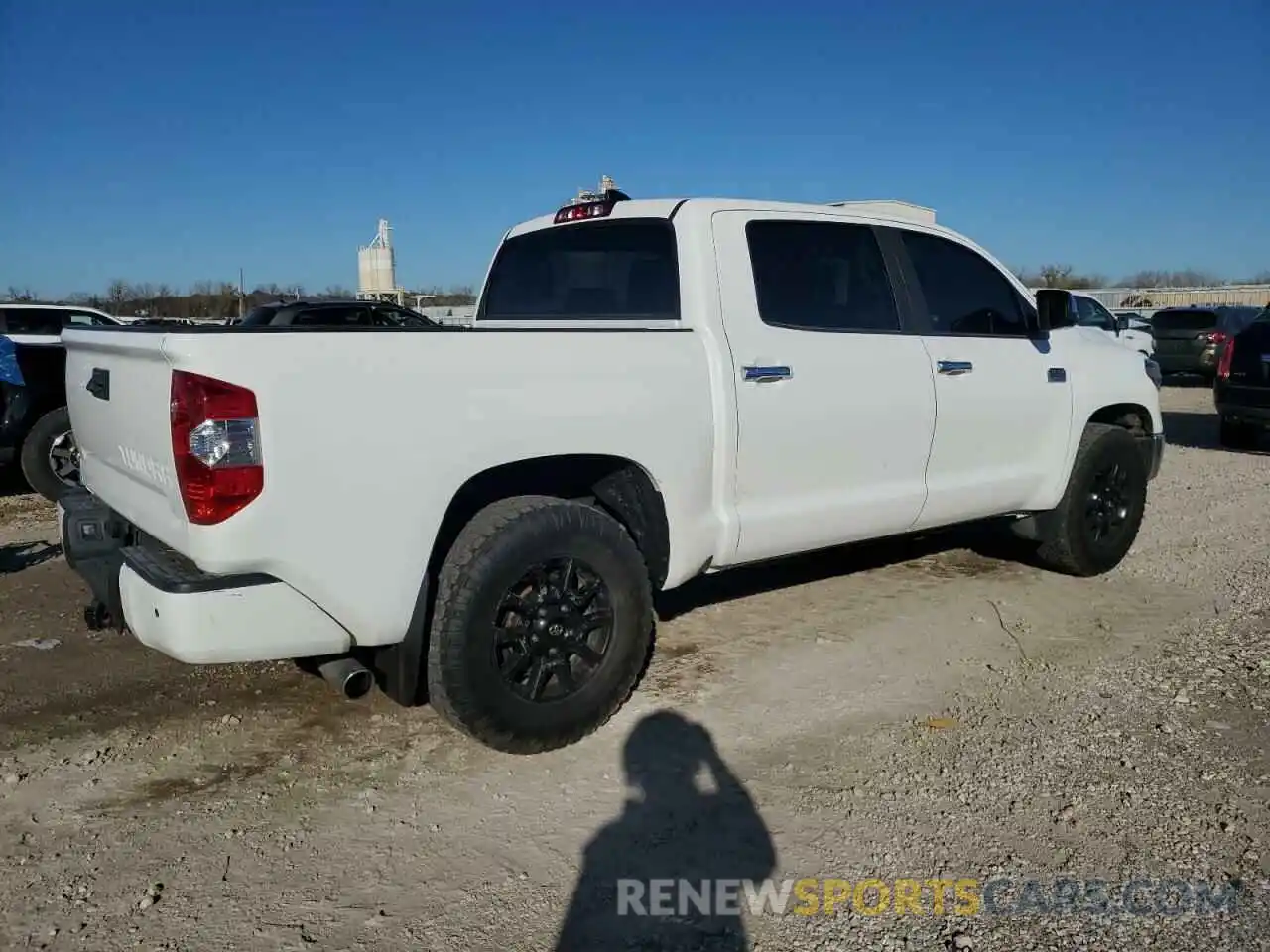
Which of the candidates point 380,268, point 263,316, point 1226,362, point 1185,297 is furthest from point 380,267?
point 1185,297

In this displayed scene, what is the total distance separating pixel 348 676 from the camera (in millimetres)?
3248

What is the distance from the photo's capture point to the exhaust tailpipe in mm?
3248

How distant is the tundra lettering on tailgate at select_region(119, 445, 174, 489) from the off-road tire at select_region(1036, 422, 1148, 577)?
463 cm

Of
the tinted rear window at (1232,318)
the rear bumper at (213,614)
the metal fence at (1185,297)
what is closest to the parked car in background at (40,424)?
the rear bumper at (213,614)

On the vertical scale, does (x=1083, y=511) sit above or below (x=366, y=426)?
below

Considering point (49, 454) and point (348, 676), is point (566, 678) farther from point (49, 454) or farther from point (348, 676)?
point (49, 454)

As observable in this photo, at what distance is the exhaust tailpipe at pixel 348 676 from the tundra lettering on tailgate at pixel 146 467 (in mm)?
771

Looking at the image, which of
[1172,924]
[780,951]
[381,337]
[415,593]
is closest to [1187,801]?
[1172,924]

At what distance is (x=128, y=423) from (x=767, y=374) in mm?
2357

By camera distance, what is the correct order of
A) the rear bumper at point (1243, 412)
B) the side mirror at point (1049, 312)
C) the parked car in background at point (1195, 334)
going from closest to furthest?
the side mirror at point (1049, 312) → the rear bumper at point (1243, 412) → the parked car in background at point (1195, 334)

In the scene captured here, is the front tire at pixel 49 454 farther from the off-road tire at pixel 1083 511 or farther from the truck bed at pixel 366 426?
the off-road tire at pixel 1083 511

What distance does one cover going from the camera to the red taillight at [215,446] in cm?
287

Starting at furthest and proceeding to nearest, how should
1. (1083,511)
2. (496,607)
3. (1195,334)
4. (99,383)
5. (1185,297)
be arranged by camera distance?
(1185,297)
(1195,334)
(1083,511)
(99,383)
(496,607)

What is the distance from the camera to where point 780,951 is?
102 inches
